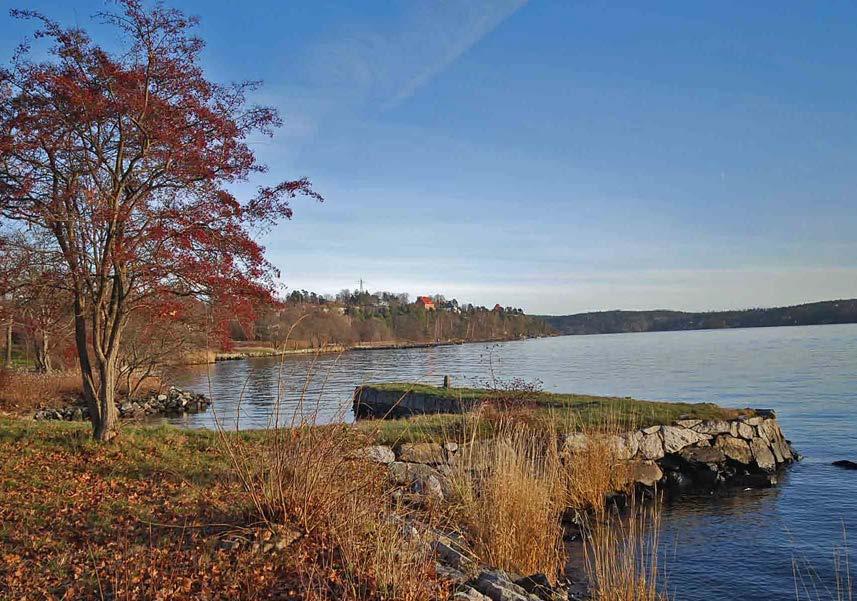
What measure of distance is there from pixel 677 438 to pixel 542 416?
3.56 metres

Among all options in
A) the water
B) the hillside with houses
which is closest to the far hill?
the hillside with houses

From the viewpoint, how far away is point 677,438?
41.2 feet

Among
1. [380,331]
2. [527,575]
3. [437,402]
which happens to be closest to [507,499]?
[527,575]

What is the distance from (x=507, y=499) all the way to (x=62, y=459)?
559 cm

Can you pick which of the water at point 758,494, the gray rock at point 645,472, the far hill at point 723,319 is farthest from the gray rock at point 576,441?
the far hill at point 723,319

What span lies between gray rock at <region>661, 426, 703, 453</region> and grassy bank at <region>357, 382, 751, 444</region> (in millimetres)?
331

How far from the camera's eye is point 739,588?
7.24 metres

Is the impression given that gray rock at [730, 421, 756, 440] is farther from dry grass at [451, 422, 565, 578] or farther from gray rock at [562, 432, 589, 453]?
dry grass at [451, 422, 565, 578]

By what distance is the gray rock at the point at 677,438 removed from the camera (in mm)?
12375

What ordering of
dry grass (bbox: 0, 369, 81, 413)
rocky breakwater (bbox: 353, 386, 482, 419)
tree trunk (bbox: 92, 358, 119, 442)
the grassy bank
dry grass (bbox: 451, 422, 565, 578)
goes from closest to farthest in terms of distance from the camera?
dry grass (bbox: 451, 422, 565, 578) < tree trunk (bbox: 92, 358, 119, 442) < the grassy bank < rocky breakwater (bbox: 353, 386, 482, 419) < dry grass (bbox: 0, 369, 81, 413)

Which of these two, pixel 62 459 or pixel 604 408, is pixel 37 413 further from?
pixel 604 408

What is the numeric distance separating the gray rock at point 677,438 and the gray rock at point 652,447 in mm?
175

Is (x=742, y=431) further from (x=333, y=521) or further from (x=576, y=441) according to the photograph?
(x=333, y=521)

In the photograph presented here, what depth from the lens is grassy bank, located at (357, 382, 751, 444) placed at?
1030cm
